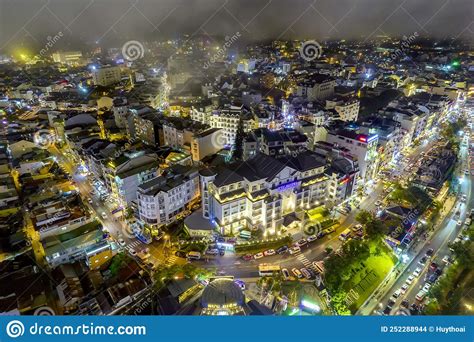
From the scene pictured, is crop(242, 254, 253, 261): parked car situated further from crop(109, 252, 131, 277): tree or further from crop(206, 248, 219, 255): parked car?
crop(109, 252, 131, 277): tree

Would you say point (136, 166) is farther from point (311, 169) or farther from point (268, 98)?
point (268, 98)

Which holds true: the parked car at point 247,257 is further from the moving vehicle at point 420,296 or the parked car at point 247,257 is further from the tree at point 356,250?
the moving vehicle at point 420,296

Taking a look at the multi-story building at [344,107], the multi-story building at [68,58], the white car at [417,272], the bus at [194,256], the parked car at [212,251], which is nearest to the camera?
the white car at [417,272]

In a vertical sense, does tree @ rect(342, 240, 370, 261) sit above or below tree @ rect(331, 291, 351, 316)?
above

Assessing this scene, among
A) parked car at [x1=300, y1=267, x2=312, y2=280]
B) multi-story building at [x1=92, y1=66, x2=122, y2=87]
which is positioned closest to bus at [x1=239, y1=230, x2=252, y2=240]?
parked car at [x1=300, y1=267, x2=312, y2=280]

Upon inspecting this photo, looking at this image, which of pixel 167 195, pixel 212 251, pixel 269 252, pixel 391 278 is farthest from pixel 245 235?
pixel 391 278

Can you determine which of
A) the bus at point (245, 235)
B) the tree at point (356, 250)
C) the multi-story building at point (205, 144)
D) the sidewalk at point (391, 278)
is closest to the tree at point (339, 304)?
the sidewalk at point (391, 278)

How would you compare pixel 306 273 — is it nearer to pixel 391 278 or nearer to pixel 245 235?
pixel 245 235

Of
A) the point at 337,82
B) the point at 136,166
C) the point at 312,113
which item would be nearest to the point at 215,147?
the point at 136,166
